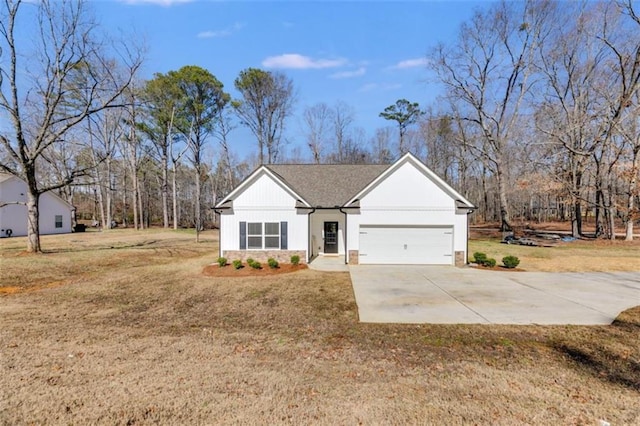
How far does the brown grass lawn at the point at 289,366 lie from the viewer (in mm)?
3602

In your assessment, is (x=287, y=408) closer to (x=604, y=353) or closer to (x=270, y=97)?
(x=604, y=353)

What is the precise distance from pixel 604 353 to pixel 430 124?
3403 cm

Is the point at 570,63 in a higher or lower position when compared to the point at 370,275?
higher

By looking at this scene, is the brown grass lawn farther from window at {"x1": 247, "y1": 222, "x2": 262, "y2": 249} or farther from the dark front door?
the dark front door

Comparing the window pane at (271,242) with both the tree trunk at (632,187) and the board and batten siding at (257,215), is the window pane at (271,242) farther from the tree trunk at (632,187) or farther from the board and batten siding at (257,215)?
the tree trunk at (632,187)

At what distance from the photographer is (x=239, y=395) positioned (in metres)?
3.92

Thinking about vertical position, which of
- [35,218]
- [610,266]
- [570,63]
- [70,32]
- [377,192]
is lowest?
[610,266]

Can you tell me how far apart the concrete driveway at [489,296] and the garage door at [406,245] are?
1259mm

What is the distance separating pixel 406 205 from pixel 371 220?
6.12 ft

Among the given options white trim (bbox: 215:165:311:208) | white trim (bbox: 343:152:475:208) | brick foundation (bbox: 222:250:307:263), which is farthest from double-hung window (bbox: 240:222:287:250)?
white trim (bbox: 343:152:475:208)

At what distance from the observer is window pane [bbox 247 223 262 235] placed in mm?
14430

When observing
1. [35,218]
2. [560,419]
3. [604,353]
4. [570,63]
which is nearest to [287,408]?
[560,419]

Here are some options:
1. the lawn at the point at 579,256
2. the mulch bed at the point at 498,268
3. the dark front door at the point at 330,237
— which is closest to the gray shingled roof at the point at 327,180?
the dark front door at the point at 330,237

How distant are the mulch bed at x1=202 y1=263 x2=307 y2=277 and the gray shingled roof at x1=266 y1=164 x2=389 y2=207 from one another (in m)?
4.20
